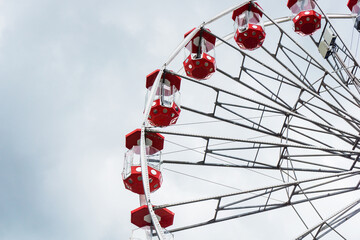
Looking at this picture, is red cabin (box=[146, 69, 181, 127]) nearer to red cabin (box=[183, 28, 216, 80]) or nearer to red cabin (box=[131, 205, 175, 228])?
red cabin (box=[183, 28, 216, 80])

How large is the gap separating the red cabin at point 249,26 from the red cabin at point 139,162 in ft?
19.7

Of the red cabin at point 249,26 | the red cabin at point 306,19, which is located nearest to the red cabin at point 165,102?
the red cabin at point 249,26

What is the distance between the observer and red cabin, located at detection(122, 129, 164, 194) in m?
15.8

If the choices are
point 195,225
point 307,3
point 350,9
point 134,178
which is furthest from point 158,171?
point 350,9

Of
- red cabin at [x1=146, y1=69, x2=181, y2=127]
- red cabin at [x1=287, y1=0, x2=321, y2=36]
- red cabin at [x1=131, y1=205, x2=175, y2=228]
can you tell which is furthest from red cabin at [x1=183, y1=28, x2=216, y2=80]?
red cabin at [x1=131, y1=205, x2=175, y2=228]

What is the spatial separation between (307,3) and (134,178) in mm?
10434

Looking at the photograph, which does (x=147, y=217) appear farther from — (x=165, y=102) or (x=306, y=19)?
(x=306, y=19)

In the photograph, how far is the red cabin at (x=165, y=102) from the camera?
18031 millimetres

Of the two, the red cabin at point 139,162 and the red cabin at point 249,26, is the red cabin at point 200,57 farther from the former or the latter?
the red cabin at point 139,162

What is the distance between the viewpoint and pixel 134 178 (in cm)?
1588

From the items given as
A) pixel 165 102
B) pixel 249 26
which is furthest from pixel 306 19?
pixel 165 102

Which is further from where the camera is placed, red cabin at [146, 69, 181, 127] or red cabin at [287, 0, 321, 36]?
red cabin at [287, 0, 321, 36]

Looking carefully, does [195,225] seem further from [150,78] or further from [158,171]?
[150,78]

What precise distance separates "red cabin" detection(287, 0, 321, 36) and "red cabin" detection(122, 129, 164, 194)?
310 inches
